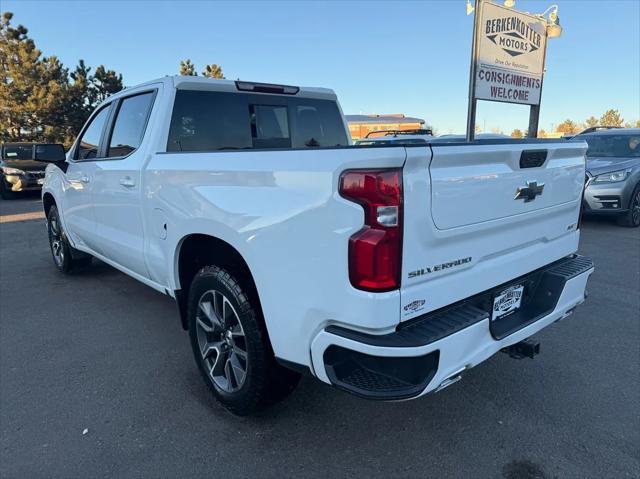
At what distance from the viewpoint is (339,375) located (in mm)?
1961

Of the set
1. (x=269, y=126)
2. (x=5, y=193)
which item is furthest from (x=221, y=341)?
(x=5, y=193)

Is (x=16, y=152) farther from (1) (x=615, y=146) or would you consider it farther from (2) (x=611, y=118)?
(2) (x=611, y=118)

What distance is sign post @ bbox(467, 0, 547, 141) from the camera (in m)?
7.86

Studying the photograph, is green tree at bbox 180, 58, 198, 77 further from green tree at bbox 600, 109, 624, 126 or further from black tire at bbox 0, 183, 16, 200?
green tree at bbox 600, 109, 624, 126

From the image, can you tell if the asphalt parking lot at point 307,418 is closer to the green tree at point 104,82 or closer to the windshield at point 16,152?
the windshield at point 16,152

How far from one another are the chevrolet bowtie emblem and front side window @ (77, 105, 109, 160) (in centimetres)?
358

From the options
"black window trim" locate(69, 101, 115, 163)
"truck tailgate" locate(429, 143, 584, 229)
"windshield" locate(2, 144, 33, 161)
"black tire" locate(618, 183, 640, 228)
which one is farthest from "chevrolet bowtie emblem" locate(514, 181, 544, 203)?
"windshield" locate(2, 144, 33, 161)

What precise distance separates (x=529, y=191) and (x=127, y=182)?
2.69m

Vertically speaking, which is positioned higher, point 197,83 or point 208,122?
point 197,83

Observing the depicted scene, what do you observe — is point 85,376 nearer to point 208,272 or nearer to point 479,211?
point 208,272

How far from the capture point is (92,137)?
4.46 m

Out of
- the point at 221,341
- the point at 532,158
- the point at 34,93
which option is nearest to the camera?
the point at 532,158

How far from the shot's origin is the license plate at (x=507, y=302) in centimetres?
233

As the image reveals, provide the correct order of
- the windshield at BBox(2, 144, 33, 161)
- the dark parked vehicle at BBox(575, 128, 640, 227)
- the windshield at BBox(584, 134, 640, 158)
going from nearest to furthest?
the dark parked vehicle at BBox(575, 128, 640, 227)
the windshield at BBox(584, 134, 640, 158)
the windshield at BBox(2, 144, 33, 161)
